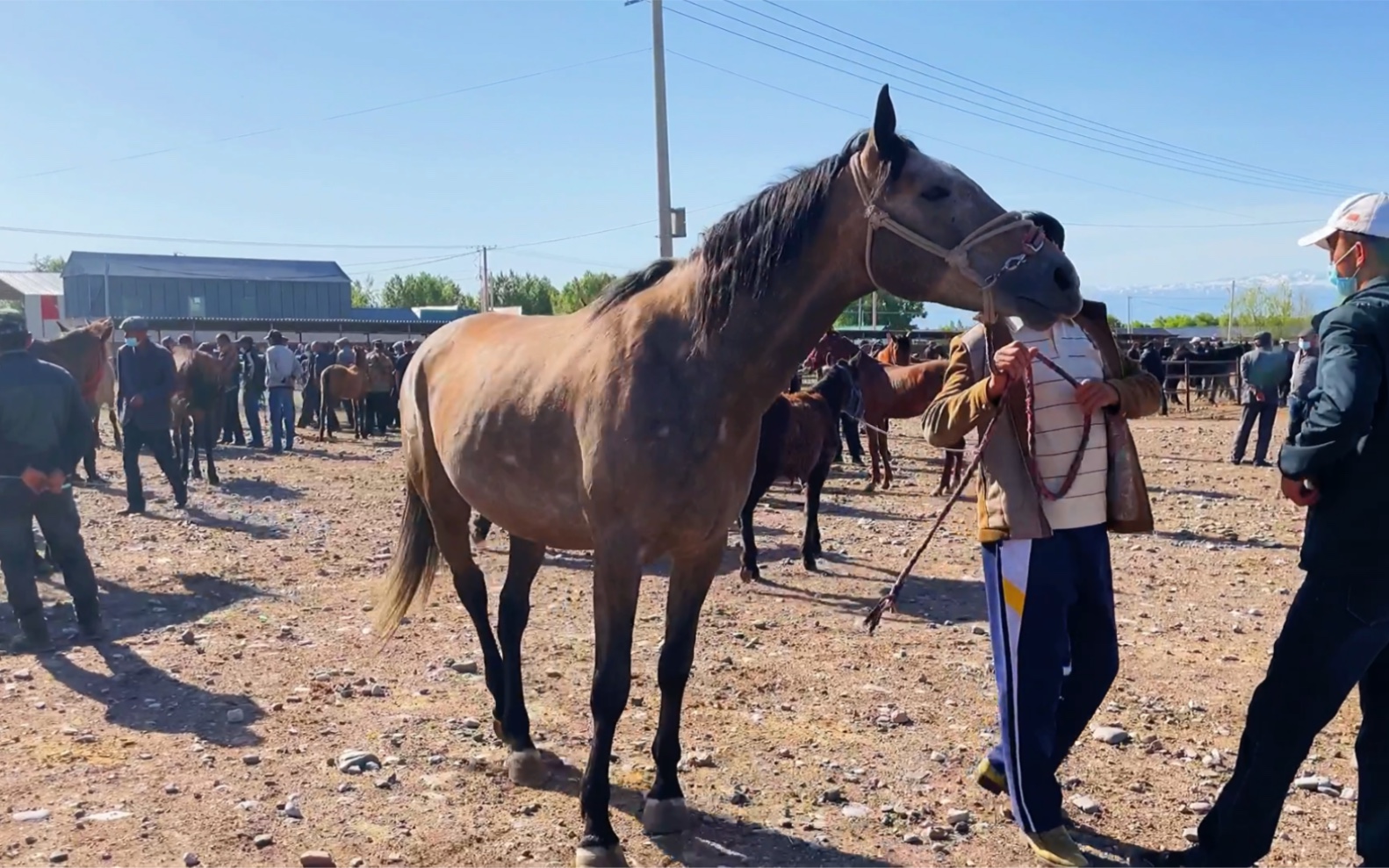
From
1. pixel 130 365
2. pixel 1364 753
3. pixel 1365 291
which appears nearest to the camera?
pixel 1365 291

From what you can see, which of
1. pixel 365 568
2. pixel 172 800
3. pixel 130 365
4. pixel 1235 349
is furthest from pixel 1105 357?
pixel 1235 349

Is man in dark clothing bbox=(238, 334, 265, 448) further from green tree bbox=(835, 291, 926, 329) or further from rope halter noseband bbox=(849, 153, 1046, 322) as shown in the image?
green tree bbox=(835, 291, 926, 329)

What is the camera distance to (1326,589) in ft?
9.68

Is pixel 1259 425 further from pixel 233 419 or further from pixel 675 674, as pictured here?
pixel 233 419

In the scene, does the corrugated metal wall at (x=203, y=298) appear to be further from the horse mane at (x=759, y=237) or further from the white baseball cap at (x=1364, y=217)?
the white baseball cap at (x=1364, y=217)

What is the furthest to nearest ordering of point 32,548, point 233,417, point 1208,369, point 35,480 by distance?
point 1208,369 < point 233,417 < point 32,548 < point 35,480

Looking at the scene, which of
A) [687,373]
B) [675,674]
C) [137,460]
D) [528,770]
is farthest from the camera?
[137,460]

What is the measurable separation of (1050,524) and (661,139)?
16951 mm

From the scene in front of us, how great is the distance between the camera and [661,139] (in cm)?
1911

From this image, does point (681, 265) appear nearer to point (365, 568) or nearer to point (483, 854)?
point (483, 854)

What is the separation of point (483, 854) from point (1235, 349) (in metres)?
33.9

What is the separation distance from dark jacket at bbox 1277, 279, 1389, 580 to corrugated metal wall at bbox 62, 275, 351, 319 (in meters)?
75.2

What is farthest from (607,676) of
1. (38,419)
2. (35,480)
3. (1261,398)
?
(1261,398)

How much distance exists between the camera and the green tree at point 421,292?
101375mm
